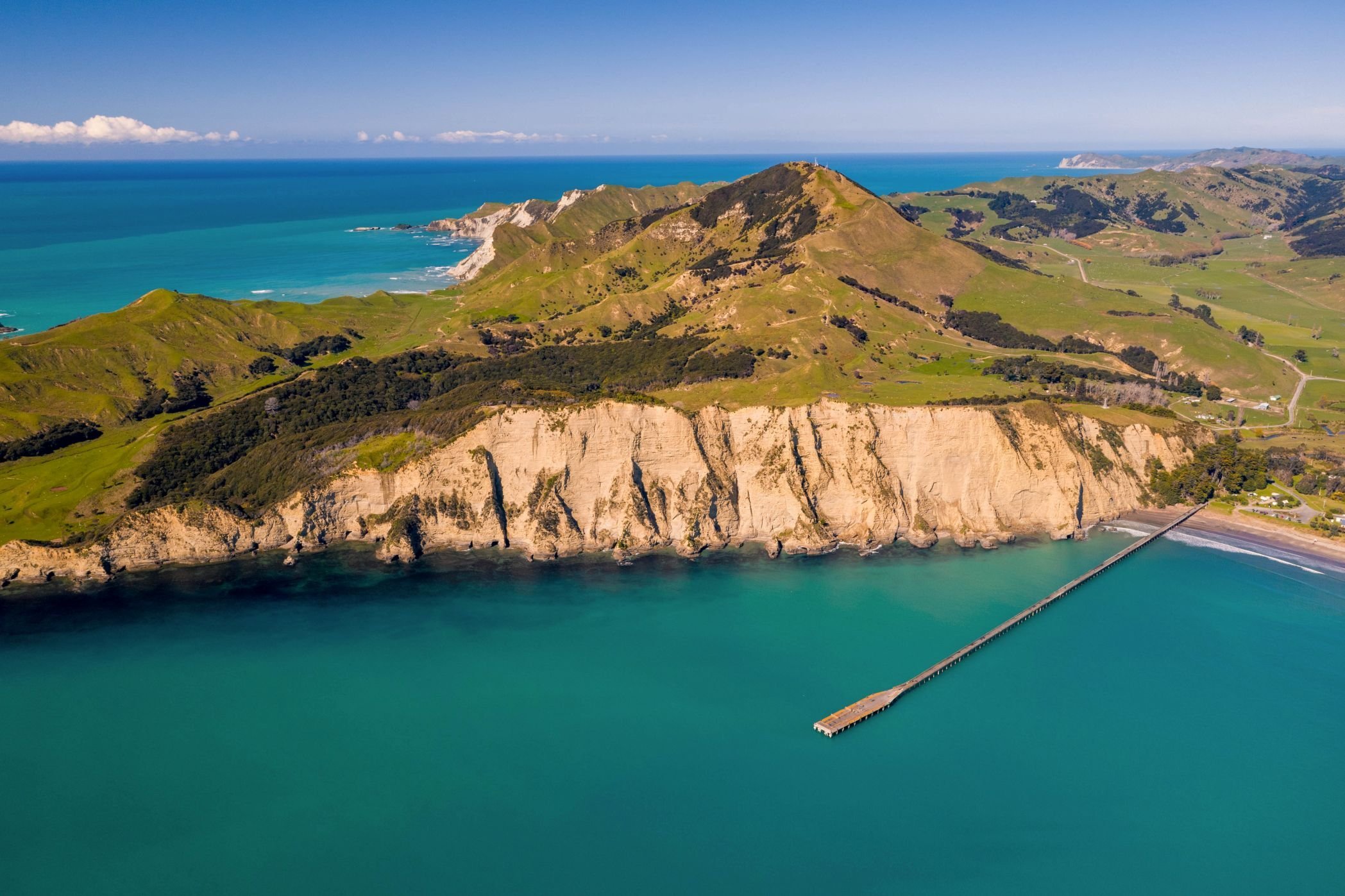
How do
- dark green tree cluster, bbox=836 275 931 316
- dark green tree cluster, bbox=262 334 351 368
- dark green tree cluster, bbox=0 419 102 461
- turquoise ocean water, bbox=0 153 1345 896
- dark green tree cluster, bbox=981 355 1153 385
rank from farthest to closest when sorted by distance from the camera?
dark green tree cluster, bbox=836 275 931 316 < dark green tree cluster, bbox=262 334 351 368 < dark green tree cluster, bbox=981 355 1153 385 < dark green tree cluster, bbox=0 419 102 461 < turquoise ocean water, bbox=0 153 1345 896

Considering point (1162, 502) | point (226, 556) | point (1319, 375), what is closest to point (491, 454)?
point (226, 556)

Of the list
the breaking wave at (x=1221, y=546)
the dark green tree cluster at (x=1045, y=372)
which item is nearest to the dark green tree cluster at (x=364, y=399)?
the dark green tree cluster at (x=1045, y=372)

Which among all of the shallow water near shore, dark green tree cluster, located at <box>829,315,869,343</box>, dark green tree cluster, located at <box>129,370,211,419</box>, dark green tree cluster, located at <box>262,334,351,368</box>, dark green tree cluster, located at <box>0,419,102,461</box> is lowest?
the shallow water near shore

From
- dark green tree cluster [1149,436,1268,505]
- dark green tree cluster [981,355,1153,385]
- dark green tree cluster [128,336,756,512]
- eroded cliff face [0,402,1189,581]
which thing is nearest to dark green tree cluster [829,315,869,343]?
dark green tree cluster [981,355,1153,385]

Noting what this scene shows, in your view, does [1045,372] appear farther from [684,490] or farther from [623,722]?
[623,722]

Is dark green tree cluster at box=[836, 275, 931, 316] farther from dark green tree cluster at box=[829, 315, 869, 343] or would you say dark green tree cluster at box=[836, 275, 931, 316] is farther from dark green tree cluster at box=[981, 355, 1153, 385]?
dark green tree cluster at box=[981, 355, 1153, 385]

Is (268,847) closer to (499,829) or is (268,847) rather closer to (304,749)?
(304,749)

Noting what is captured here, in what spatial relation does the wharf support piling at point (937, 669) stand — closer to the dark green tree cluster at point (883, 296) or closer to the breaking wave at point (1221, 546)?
the breaking wave at point (1221, 546)
